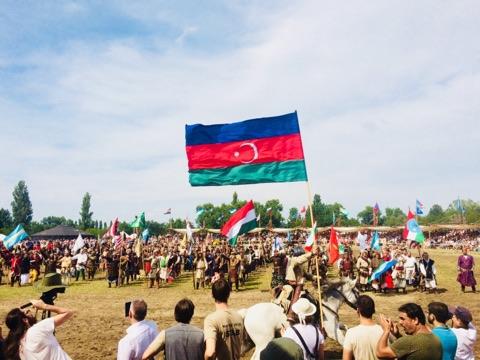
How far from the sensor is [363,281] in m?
20.0

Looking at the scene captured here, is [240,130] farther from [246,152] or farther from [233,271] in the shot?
[233,271]

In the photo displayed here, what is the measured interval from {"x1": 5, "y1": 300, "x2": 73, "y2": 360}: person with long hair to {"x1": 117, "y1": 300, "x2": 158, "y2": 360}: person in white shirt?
2.48 ft

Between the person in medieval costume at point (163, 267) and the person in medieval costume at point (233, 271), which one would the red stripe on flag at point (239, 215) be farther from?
the person in medieval costume at point (163, 267)

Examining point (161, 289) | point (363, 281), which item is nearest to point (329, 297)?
point (363, 281)

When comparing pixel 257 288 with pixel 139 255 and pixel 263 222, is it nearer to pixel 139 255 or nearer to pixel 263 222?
pixel 139 255

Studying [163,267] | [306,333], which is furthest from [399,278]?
[306,333]

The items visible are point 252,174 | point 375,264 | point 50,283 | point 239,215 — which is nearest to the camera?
point 50,283

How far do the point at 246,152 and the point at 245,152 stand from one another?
0.02 m

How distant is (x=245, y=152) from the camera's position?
916 cm

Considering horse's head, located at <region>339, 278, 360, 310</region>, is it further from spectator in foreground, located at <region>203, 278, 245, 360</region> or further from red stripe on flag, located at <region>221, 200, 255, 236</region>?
spectator in foreground, located at <region>203, 278, 245, 360</region>

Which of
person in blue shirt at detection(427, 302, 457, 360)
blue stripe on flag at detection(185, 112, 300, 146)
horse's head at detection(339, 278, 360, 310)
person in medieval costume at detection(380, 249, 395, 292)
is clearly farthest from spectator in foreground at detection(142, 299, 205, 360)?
person in medieval costume at detection(380, 249, 395, 292)

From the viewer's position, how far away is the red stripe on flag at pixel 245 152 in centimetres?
888

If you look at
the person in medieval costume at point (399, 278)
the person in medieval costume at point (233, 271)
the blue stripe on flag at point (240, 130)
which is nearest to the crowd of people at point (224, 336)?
the blue stripe on flag at point (240, 130)

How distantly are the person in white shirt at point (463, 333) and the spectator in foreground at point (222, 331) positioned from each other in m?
2.87
